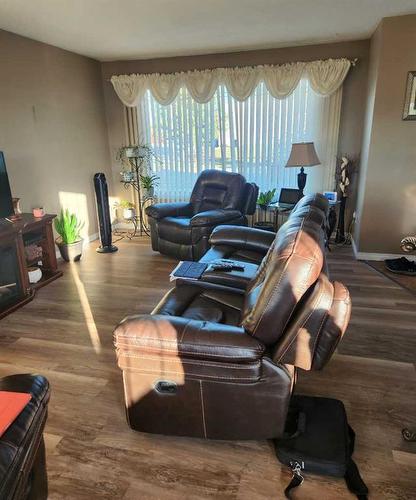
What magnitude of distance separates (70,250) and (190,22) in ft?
8.94

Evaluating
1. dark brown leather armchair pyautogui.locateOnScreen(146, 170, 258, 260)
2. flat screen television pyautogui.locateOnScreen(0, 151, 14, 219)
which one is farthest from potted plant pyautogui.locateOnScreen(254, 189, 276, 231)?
flat screen television pyautogui.locateOnScreen(0, 151, 14, 219)

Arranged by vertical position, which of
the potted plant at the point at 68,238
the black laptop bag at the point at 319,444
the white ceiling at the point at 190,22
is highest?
the white ceiling at the point at 190,22

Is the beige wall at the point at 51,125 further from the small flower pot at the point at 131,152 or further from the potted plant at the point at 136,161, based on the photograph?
the small flower pot at the point at 131,152

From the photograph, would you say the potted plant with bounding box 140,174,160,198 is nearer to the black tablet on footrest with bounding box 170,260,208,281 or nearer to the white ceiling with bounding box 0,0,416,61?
the white ceiling with bounding box 0,0,416,61

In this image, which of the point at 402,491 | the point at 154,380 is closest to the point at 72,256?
the point at 154,380

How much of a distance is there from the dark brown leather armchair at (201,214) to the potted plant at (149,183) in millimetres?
873

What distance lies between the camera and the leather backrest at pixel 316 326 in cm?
141

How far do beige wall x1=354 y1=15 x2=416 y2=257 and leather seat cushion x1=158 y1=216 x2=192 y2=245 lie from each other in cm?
194

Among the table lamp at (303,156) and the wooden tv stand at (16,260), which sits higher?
the table lamp at (303,156)

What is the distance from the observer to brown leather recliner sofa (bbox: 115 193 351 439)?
143 cm

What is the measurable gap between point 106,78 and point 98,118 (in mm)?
582

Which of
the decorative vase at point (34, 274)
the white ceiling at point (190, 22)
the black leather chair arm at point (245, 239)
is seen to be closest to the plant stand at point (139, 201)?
the white ceiling at point (190, 22)

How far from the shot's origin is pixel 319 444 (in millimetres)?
1646

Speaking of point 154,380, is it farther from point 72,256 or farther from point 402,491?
point 72,256
